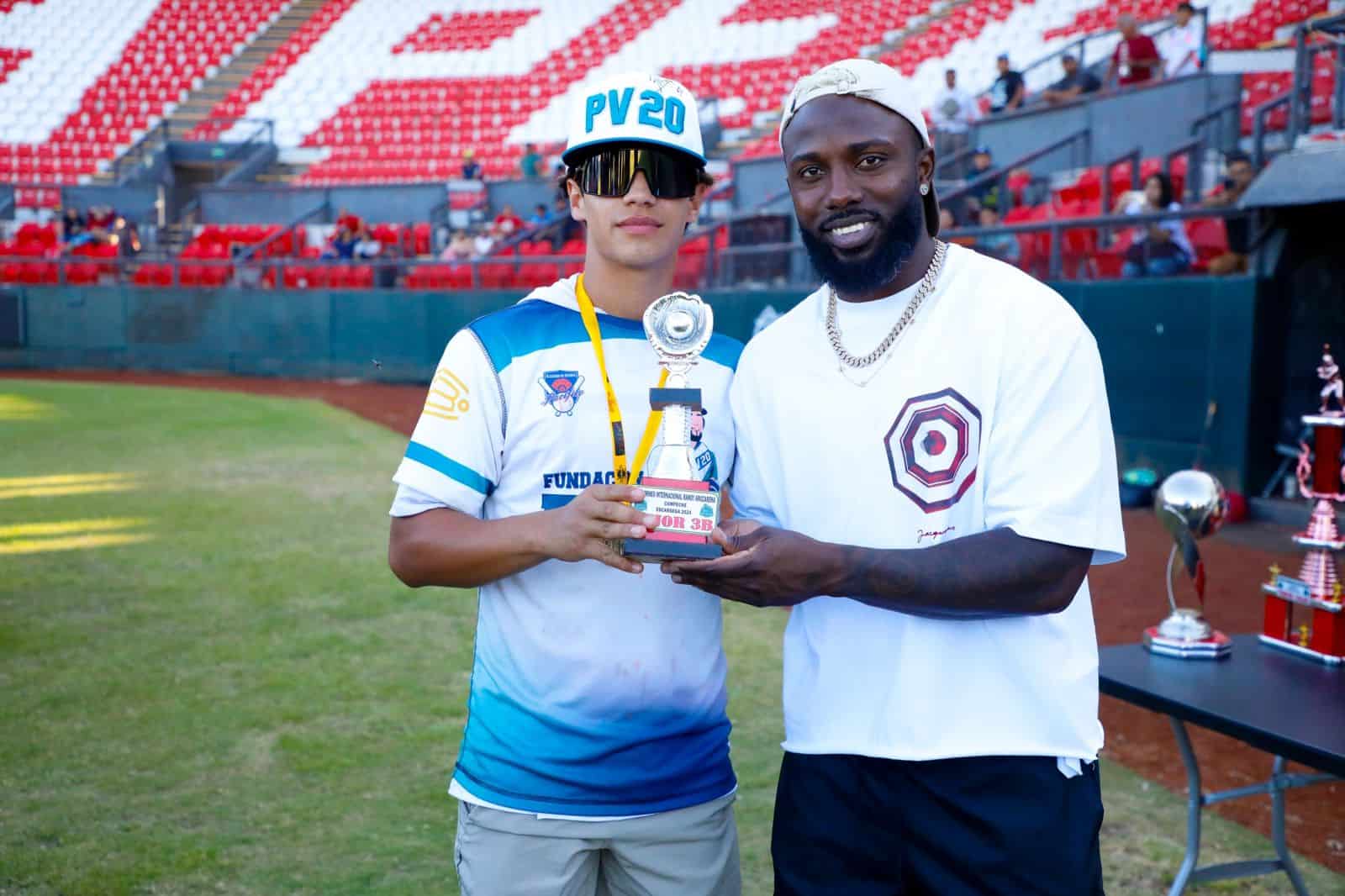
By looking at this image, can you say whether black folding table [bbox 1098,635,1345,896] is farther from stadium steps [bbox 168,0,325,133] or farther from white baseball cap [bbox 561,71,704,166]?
stadium steps [bbox 168,0,325,133]

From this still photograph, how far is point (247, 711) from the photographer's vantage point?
5.59 metres

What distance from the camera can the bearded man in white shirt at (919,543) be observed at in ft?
6.56

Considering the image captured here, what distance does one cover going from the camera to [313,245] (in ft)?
81.8

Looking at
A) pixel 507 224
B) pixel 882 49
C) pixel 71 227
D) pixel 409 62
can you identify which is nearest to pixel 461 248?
pixel 507 224

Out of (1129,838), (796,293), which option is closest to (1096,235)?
(796,293)

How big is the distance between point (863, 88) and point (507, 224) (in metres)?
21.5

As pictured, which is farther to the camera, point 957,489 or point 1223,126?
point 1223,126

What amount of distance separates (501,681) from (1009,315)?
1129 mm

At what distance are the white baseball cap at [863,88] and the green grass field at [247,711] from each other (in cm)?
276

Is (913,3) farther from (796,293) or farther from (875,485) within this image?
(875,485)

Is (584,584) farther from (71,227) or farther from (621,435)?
(71,227)

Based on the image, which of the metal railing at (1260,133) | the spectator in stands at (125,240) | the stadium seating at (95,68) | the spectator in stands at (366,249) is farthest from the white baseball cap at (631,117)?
the stadium seating at (95,68)

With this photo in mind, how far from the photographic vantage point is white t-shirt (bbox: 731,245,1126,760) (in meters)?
2.01

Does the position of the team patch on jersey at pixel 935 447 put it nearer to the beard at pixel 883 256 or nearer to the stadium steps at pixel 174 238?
the beard at pixel 883 256
